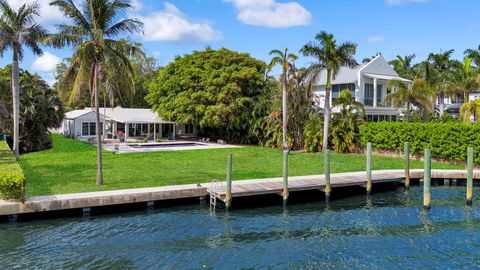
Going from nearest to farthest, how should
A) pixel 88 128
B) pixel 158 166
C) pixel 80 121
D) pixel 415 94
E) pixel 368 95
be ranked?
pixel 158 166
pixel 415 94
pixel 368 95
pixel 80 121
pixel 88 128

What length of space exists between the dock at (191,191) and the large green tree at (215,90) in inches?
753

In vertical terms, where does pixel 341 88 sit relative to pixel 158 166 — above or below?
above

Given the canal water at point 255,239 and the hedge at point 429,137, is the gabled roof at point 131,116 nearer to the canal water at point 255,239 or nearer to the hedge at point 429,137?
the hedge at point 429,137

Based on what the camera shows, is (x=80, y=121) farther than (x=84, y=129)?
No

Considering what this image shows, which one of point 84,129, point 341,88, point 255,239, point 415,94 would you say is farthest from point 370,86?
point 84,129

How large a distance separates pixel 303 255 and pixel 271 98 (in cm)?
2793

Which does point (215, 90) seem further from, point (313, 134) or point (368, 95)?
point (368, 95)

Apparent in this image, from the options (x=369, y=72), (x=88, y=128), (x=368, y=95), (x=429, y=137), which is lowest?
(x=429, y=137)

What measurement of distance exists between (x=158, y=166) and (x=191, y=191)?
8.04 metres

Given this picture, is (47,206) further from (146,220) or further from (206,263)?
(206,263)

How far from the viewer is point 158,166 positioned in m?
25.4

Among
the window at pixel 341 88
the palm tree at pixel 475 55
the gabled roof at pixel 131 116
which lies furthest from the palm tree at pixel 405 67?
the gabled roof at pixel 131 116

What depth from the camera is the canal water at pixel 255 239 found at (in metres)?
12.1

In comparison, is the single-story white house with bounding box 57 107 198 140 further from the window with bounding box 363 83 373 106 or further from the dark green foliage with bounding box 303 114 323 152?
the window with bounding box 363 83 373 106
